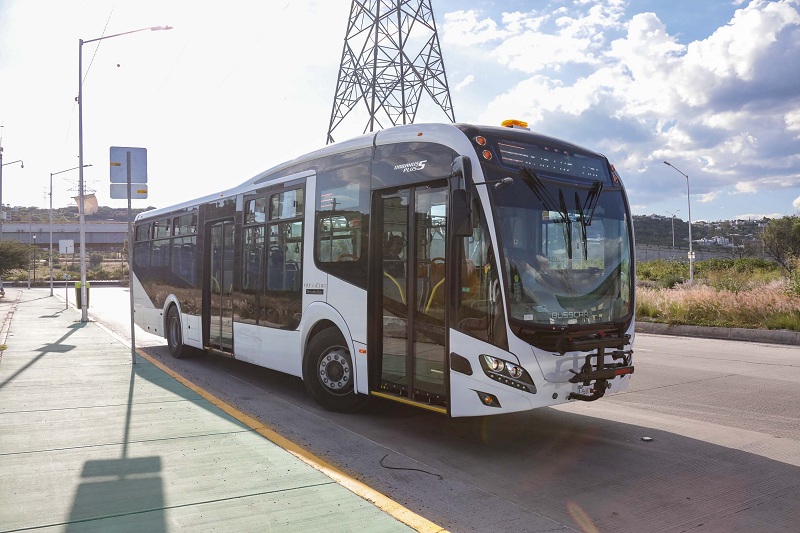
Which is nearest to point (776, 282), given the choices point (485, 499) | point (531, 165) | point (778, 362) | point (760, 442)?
point (778, 362)

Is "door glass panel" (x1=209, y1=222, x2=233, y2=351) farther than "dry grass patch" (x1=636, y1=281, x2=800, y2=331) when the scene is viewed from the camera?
No

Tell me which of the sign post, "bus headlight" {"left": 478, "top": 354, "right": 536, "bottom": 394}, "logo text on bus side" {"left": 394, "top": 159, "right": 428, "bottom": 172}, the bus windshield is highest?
the sign post

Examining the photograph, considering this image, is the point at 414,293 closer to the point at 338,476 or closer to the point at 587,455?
the point at 338,476

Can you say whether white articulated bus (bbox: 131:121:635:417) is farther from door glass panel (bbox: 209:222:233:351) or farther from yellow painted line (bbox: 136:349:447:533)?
door glass panel (bbox: 209:222:233:351)

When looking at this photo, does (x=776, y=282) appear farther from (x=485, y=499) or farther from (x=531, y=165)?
(x=485, y=499)

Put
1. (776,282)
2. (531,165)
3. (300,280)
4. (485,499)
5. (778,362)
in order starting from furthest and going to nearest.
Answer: (776,282) → (778,362) → (300,280) → (531,165) → (485,499)

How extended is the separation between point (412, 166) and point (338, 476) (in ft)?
10.8

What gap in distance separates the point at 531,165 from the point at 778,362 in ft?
28.0

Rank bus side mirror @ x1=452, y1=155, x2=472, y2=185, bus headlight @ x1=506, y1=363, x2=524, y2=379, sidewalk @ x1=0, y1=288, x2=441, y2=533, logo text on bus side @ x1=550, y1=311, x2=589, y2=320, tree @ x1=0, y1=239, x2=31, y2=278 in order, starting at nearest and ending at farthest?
sidewalk @ x1=0, y1=288, x2=441, y2=533 < bus headlight @ x1=506, y1=363, x2=524, y2=379 < bus side mirror @ x1=452, y1=155, x2=472, y2=185 < logo text on bus side @ x1=550, y1=311, x2=589, y2=320 < tree @ x1=0, y1=239, x2=31, y2=278

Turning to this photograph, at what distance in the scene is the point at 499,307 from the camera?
6.22 meters

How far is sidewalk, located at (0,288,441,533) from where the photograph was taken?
180 inches

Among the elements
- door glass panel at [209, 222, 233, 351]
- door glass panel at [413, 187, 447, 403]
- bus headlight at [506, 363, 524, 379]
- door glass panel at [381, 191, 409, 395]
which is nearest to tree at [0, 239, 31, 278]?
door glass panel at [209, 222, 233, 351]

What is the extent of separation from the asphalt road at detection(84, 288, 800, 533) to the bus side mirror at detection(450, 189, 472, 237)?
2158 mm

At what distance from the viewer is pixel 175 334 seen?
44.4 ft
